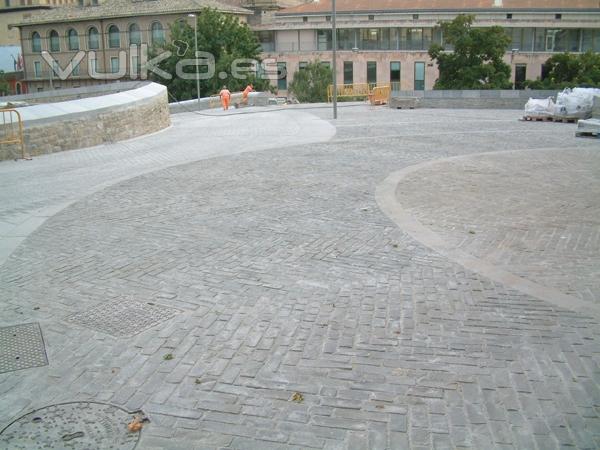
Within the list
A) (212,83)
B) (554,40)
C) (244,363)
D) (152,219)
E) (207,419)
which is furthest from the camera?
(554,40)

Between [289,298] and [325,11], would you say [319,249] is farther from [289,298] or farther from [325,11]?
[325,11]

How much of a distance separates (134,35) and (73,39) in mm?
9512

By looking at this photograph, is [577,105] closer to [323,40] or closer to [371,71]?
[371,71]

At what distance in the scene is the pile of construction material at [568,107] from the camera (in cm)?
2488

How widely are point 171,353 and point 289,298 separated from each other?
62.7 inches

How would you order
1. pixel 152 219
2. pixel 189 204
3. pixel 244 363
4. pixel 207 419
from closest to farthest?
pixel 207 419 → pixel 244 363 → pixel 152 219 → pixel 189 204

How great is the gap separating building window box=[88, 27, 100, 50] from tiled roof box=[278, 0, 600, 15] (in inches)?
944

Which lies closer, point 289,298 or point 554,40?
point 289,298

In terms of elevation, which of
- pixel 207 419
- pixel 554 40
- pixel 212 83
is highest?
pixel 554 40

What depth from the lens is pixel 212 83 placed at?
5006 centimetres

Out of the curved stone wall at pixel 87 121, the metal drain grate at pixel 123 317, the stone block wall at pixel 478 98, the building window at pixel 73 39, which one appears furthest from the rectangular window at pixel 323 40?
the metal drain grate at pixel 123 317

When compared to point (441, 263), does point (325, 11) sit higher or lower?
higher

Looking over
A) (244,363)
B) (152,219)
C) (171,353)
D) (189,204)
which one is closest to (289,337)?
(244,363)

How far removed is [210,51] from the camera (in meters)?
52.2
